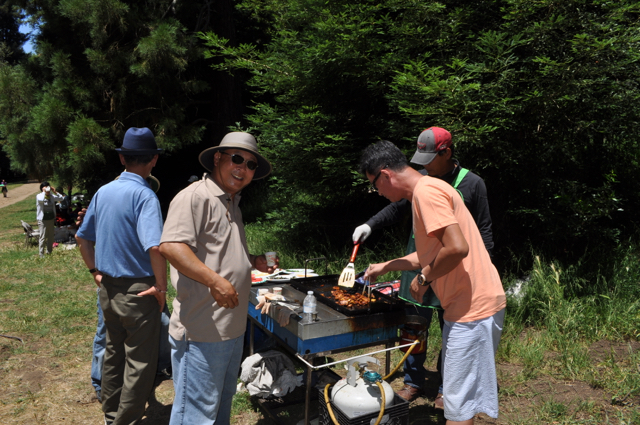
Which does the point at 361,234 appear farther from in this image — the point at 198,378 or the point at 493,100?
the point at 493,100

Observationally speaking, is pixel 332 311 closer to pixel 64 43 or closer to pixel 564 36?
pixel 564 36

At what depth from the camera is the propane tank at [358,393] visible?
2826 mm

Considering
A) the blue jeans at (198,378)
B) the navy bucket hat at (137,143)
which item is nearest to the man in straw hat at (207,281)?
the blue jeans at (198,378)

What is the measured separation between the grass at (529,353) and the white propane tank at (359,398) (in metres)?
1.05

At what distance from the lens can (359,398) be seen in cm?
286

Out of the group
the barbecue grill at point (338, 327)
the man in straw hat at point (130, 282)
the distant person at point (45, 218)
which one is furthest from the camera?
the distant person at point (45, 218)

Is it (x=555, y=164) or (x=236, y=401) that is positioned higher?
(x=555, y=164)

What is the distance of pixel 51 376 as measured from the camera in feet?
15.1

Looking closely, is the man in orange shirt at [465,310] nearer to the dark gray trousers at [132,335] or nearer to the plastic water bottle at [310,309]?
the plastic water bottle at [310,309]

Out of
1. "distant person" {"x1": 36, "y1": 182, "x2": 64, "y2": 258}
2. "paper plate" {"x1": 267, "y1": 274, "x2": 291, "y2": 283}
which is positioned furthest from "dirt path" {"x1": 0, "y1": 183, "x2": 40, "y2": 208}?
"paper plate" {"x1": 267, "y1": 274, "x2": 291, "y2": 283}

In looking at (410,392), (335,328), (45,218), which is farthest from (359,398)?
(45,218)

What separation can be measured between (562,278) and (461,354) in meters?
3.63

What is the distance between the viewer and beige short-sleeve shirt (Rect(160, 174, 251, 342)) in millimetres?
2447

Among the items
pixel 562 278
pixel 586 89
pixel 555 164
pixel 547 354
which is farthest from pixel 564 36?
pixel 547 354
